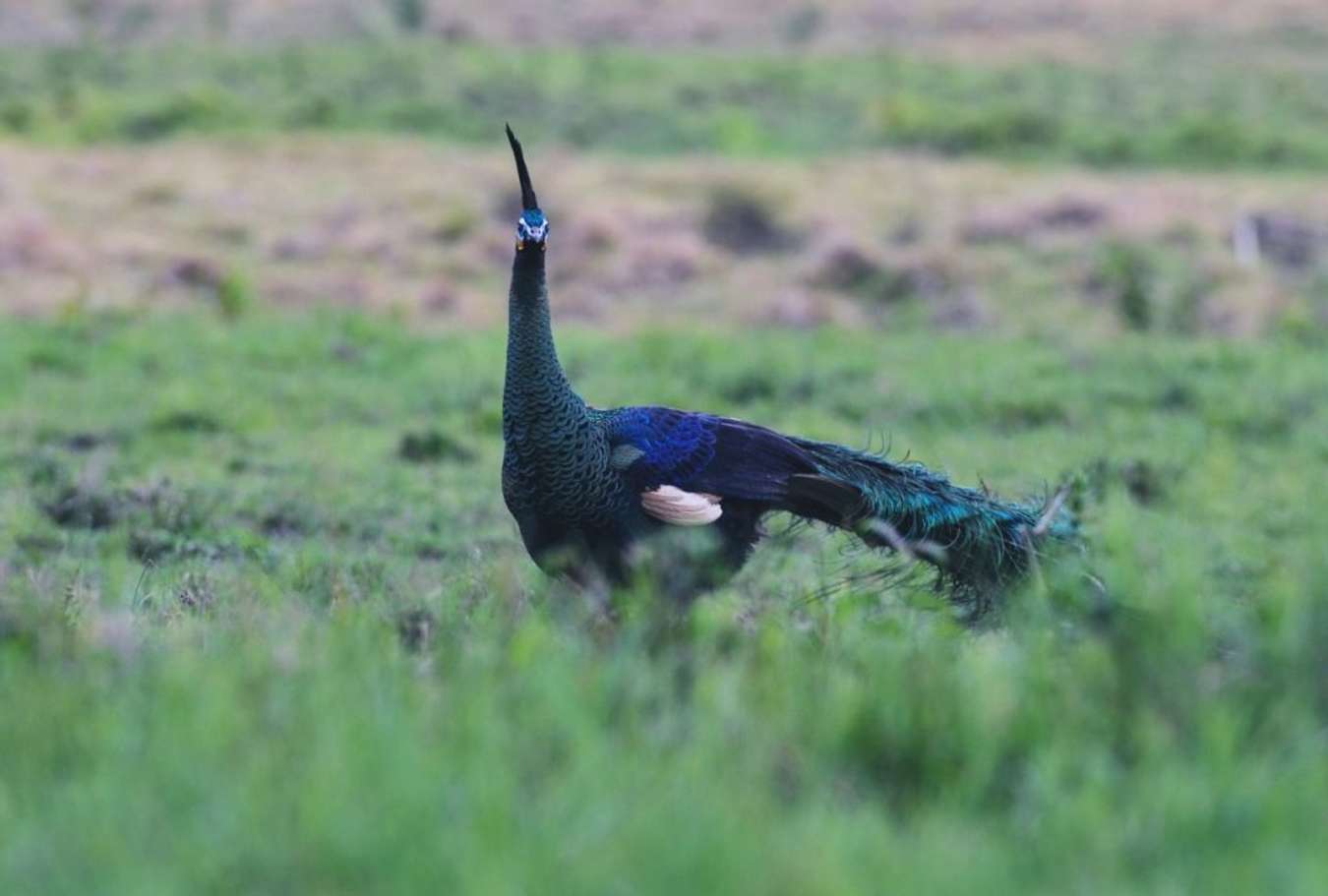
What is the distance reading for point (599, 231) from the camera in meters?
20.1

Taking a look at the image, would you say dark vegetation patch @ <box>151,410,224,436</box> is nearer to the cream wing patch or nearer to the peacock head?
the peacock head

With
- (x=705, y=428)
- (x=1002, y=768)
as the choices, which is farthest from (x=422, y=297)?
(x=1002, y=768)

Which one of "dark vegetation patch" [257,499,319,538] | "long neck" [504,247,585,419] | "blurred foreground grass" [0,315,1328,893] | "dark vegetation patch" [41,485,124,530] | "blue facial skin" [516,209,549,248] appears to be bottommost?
"dark vegetation patch" [257,499,319,538]

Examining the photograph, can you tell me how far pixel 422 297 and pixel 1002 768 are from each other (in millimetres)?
14036

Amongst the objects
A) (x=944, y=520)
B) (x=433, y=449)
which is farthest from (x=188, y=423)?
(x=944, y=520)

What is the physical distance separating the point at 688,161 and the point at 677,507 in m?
20.7

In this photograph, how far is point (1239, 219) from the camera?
66.1 ft

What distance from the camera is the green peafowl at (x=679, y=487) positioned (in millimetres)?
5840

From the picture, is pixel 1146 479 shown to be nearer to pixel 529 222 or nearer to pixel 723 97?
pixel 529 222

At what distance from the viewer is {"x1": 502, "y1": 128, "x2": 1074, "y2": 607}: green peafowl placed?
5.84m

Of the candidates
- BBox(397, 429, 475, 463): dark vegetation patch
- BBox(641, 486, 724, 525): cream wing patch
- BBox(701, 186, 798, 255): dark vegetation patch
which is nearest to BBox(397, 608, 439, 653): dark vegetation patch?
BBox(641, 486, 724, 525): cream wing patch

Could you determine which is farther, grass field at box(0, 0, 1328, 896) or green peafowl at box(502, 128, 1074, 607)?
green peafowl at box(502, 128, 1074, 607)

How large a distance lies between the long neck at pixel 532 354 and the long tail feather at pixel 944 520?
0.85 metres

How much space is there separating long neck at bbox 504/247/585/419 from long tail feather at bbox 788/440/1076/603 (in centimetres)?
85
